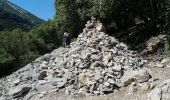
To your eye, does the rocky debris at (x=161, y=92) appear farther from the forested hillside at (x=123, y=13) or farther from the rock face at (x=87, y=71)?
the forested hillside at (x=123, y=13)

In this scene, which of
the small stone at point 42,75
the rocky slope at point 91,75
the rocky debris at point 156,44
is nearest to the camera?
the rocky slope at point 91,75

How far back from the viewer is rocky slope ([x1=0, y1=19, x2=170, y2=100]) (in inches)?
998

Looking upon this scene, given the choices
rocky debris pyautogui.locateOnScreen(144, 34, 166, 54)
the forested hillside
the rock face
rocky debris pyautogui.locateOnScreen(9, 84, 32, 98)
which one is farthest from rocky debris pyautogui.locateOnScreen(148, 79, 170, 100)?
the forested hillside

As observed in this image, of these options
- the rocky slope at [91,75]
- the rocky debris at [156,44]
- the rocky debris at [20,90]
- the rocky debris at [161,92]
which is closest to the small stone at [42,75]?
the rocky slope at [91,75]

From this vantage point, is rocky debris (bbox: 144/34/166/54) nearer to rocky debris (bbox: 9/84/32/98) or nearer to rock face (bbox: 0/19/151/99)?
rock face (bbox: 0/19/151/99)

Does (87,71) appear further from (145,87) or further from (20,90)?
(145,87)

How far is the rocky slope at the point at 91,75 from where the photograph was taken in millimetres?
25344

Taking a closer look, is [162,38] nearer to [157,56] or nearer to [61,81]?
[157,56]

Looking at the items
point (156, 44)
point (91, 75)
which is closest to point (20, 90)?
point (91, 75)

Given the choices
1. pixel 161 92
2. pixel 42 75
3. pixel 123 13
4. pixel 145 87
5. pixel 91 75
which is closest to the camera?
pixel 161 92

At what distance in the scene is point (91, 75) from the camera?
2738 centimetres

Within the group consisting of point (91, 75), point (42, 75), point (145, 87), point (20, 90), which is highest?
point (42, 75)

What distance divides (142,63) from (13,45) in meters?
55.3

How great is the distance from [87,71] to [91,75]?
91 centimetres
